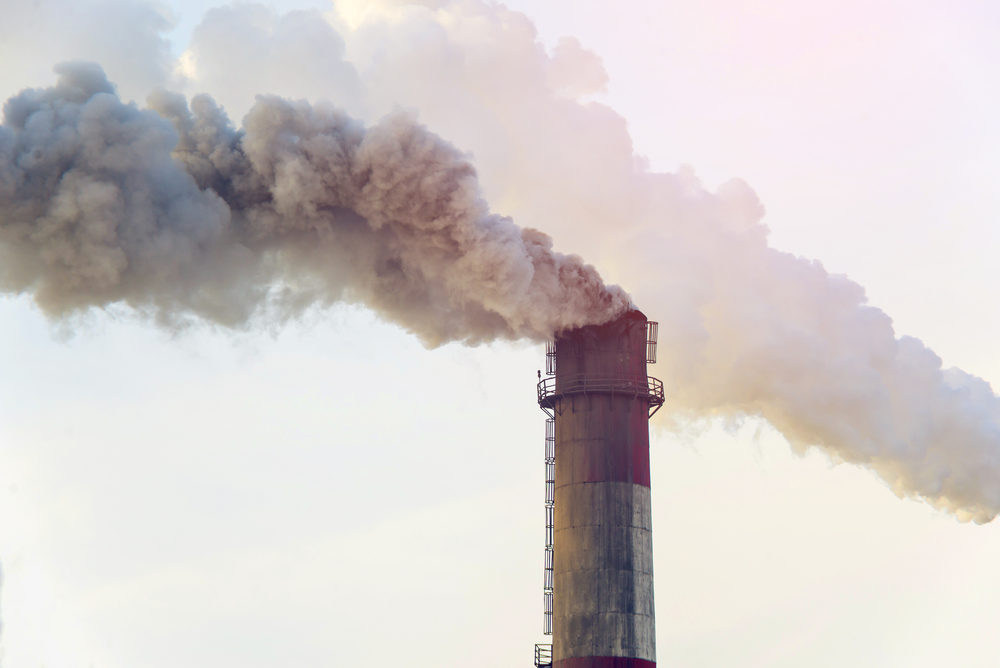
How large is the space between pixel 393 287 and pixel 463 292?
106 inches

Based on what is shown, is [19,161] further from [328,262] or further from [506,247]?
[506,247]

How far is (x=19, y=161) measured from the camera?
56000mm

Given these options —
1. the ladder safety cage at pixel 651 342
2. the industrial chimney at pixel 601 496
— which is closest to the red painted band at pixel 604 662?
the industrial chimney at pixel 601 496

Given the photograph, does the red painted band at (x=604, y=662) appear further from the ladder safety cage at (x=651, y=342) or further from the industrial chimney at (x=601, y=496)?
the ladder safety cage at (x=651, y=342)

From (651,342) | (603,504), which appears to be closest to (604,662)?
(603,504)

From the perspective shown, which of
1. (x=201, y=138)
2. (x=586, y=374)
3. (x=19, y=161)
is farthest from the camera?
(x=586, y=374)

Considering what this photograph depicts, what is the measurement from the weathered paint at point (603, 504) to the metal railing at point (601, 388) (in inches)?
1.5

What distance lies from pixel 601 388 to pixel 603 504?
443 centimetres

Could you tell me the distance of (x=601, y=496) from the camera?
2511 inches

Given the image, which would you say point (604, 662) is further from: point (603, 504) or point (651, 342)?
point (651, 342)

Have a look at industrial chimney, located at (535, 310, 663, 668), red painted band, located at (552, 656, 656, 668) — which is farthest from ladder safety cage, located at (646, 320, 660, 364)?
red painted band, located at (552, 656, 656, 668)

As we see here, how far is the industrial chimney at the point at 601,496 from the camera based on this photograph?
62688mm

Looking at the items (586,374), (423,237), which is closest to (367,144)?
(423,237)

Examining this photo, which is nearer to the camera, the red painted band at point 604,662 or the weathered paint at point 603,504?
the red painted band at point 604,662
